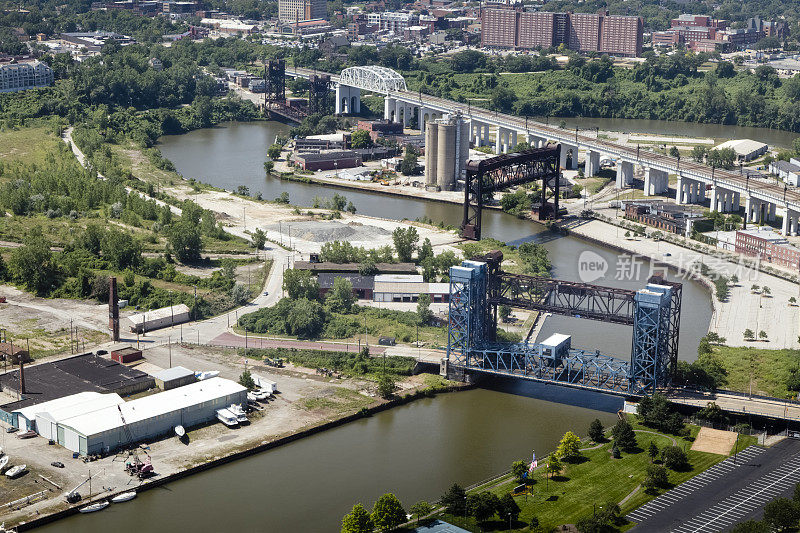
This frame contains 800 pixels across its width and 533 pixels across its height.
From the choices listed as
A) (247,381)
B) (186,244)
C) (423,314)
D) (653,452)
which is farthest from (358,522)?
(186,244)

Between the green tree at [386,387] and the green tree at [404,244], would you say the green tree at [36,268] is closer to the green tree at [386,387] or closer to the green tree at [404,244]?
the green tree at [404,244]

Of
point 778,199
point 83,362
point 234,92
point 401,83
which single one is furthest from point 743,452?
point 234,92

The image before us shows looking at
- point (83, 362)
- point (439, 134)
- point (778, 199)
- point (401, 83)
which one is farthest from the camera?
point (401, 83)

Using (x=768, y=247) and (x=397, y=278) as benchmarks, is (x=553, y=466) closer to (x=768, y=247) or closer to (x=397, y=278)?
(x=397, y=278)

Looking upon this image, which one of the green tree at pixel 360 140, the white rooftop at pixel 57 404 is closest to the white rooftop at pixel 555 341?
the white rooftop at pixel 57 404

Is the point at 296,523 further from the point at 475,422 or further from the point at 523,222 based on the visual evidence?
the point at 523,222

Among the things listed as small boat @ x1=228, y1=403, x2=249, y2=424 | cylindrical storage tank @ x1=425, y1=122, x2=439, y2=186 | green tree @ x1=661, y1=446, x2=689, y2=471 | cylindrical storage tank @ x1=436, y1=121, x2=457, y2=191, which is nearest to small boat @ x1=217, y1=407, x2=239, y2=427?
small boat @ x1=228, y1=403, x2=249, y2=424
